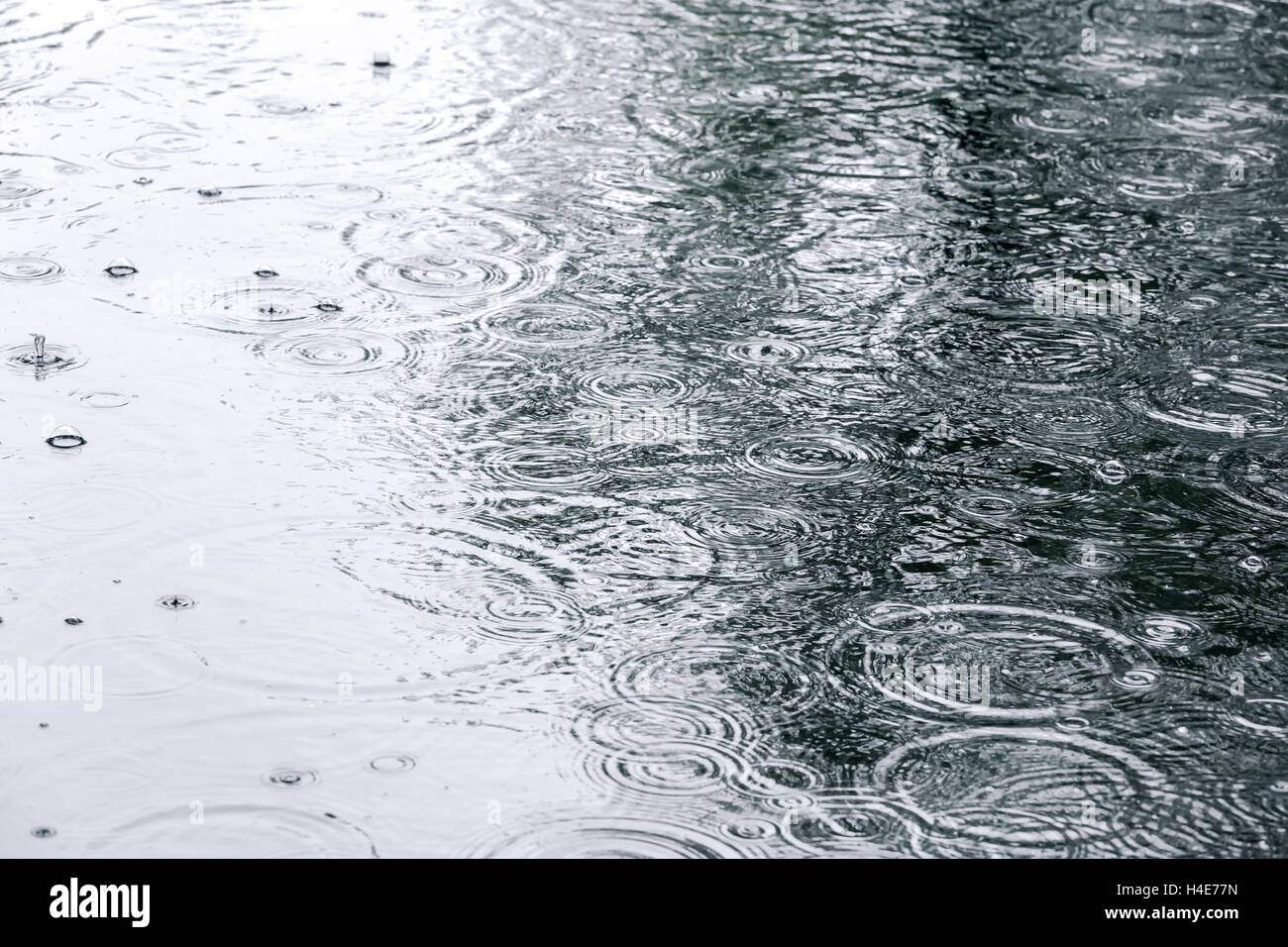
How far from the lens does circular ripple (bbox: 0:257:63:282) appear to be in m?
4.82

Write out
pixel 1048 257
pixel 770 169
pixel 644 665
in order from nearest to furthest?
1. pixel 644 665
2. pixel 1048 257
3. pixel 770 169

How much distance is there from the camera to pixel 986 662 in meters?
3.36

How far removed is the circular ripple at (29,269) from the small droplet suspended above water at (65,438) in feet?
3.14

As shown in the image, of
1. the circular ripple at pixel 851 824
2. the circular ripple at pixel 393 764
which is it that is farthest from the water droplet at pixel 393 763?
the circular ripple at pixel 851 824

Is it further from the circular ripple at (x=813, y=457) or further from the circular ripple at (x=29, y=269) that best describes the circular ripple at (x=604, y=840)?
the circular ripple at (x=29, y=269)

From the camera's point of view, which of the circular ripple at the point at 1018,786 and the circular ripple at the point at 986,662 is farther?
the circular ripple at the point at 986,662

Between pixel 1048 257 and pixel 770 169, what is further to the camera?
pixel 770 169

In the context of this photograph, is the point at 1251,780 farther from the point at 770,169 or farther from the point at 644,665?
the point at 770,169

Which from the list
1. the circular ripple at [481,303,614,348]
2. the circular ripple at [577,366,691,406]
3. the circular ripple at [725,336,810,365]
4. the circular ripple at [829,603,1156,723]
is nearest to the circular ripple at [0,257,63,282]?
the circular ripple at [481,303,614,348]

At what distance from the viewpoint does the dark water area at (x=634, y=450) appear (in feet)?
9.78

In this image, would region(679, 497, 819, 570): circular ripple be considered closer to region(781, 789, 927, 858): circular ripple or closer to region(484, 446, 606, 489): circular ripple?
region(484, 446, 606, 489): circular ripple
